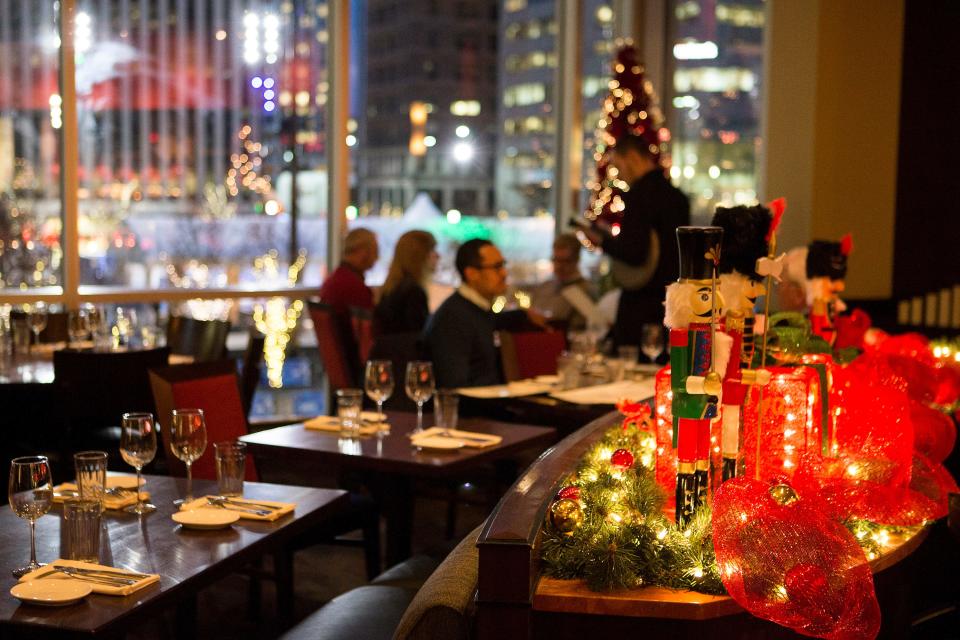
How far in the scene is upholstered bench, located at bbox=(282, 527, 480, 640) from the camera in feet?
5.64

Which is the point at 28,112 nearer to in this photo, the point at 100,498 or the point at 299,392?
the point at 299,392

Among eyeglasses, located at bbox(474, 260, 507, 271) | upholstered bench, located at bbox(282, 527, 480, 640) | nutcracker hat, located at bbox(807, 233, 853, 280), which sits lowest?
upholstered bench, located at bbox(282, 527, 480, 640)

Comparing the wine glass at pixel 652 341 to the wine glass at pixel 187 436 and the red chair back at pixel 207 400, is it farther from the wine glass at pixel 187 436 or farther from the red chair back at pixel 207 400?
the wine glass at pixel 187 436

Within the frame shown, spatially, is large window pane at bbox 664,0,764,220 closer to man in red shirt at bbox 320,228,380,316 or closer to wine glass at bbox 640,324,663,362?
man in red shirt at bbox 320,228,380,316

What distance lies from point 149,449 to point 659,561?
1352mm

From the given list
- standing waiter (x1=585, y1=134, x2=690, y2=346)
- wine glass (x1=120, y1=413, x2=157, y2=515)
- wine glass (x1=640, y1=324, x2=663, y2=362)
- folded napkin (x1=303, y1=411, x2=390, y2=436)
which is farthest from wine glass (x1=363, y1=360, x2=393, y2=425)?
standing waiter (x1=585, y1=134, x2=690, y2=346)

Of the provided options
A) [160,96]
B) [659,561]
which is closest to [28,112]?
[160,96]

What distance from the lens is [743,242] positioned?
7.22 ft

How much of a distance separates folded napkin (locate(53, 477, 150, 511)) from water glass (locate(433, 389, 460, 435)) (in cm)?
107

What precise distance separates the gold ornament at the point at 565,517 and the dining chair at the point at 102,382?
286cm

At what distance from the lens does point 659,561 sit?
6.10 feet

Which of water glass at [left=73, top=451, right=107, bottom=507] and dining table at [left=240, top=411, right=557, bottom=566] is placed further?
dining table at [left=240, top=411, right=557, bottom=566]

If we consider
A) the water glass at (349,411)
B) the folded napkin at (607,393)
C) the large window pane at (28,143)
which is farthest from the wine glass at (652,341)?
the large window pane at (28,143)

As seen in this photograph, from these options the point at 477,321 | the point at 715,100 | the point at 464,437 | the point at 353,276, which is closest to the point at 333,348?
the point at 353,276
